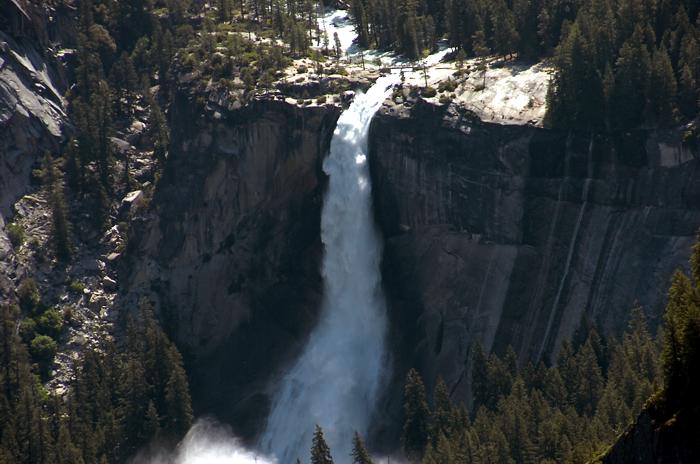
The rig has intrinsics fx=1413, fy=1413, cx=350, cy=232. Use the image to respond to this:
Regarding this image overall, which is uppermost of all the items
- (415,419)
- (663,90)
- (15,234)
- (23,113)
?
(23,113)

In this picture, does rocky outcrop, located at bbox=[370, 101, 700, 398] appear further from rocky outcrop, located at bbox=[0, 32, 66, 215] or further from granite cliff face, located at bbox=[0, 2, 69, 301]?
rocky outcrop, located at bbox=[0, 32, 66, 215]

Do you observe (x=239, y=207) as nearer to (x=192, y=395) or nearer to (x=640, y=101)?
(x=192, y=395)

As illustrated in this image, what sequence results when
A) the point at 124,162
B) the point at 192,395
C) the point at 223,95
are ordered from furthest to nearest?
1. the point at 124,162
2. the point at 223,95
3. the point at 192,395

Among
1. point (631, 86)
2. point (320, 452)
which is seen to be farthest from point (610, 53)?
point (320, 452)

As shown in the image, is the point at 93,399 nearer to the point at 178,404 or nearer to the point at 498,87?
the point at 178,404

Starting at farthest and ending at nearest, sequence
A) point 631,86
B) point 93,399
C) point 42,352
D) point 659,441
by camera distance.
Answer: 1. point 42,352
2. point 93,399
3. point 631,86
4. point 659,441

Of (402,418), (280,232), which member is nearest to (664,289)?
(402,418)
